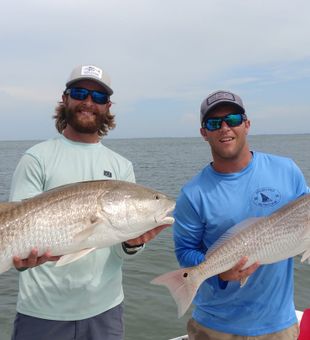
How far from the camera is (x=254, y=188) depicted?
3.95 meters

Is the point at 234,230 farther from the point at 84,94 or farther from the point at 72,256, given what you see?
the point at 84,94

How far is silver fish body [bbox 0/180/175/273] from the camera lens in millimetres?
3191

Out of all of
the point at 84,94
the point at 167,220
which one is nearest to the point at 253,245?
the point at 167,220

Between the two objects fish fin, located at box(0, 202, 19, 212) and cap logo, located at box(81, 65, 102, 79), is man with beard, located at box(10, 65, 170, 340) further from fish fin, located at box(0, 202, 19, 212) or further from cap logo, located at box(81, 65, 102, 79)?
fish fin, located at box(0, 202, 19, 212)

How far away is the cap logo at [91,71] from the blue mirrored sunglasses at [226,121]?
1.18 meters

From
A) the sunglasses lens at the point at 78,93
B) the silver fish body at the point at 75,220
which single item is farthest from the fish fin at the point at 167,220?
the sunglasses lens at the point at 78,93

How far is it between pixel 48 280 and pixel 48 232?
80 centimetres

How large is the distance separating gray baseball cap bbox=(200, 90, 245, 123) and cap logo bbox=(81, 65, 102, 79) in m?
1.09

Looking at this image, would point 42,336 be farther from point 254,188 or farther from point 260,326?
point 254,188

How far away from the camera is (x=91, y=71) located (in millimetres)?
4164

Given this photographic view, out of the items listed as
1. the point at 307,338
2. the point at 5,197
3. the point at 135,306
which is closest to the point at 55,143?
the point at 307,338

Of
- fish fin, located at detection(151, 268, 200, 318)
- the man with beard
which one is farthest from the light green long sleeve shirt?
fish fin, located at detection(151, 268, 200, 318)

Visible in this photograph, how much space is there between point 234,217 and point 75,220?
1526mm

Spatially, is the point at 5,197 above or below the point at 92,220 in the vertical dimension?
below
